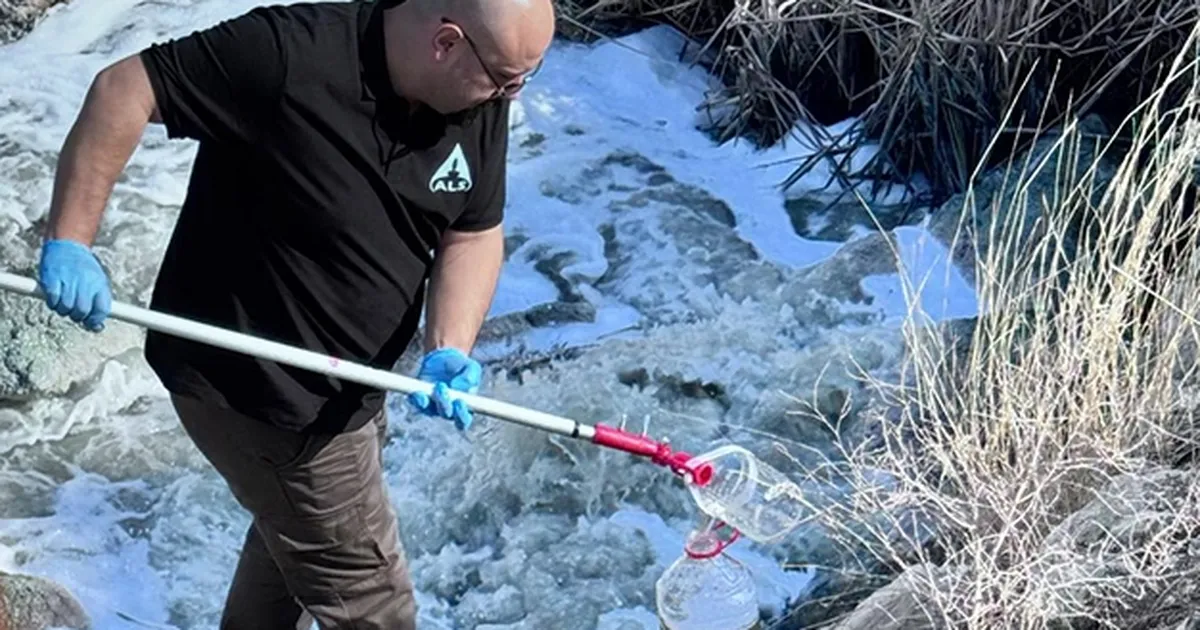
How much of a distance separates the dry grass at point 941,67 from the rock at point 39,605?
2.82 m

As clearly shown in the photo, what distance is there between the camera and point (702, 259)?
5.29m

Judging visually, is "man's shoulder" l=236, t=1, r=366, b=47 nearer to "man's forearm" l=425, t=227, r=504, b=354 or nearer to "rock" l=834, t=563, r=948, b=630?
"man's forearm" l=425, t=227, r=504, b=354

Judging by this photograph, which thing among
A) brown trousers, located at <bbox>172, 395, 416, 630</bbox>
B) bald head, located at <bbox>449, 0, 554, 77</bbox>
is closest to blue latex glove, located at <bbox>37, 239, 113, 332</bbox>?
brown trousers, located at <bbox>172, 395, 416, 630</bbox>

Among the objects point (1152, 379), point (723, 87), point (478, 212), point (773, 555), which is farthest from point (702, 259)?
point (478, 212)

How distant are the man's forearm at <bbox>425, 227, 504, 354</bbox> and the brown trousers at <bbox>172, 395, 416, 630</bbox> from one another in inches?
8.6

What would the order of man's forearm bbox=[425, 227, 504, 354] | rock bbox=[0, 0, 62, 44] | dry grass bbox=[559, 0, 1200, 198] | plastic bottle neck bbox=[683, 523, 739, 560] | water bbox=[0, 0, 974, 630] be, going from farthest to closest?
rock bbox=[0, 0, 62, 44]
dry grass bbox=[559, 0, 1200, 198]
water bbox=[0, 0, 974, 630]
plastic bottle neck bbox=[683, 523, 739, 560]
man's forearm bbox=[425, 227, 504, 354]

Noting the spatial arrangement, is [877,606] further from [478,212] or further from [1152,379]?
[478,212]

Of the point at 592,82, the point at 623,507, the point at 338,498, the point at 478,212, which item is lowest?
the point at 623,507

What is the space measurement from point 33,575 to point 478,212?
1832 millimetres

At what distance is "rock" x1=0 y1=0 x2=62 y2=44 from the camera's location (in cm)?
661

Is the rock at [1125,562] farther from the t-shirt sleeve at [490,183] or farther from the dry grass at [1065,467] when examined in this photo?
the t-shirt sleeve at [490,183]

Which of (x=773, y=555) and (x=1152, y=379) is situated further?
(x=773, y=555)

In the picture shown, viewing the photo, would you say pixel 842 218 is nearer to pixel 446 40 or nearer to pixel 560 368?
pixel 560 368

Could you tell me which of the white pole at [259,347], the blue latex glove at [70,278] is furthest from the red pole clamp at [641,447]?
the blue latex glove at [70,278]
